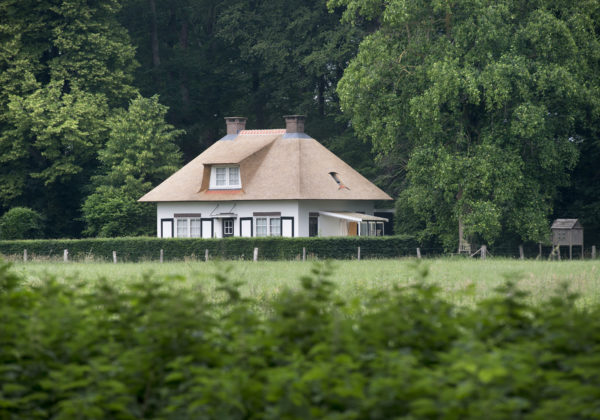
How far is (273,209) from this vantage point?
4756 centimetres

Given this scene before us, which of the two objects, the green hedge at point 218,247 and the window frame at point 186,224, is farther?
the window frame at point 186,224

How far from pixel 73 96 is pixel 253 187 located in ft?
38.3

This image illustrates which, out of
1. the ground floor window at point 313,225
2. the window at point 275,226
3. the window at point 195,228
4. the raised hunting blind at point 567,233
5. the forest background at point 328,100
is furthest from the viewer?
the window at point 195,228

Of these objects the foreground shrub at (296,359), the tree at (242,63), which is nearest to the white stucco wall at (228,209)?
the tree at (242,63)

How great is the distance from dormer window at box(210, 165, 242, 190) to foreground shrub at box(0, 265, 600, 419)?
4194 cm

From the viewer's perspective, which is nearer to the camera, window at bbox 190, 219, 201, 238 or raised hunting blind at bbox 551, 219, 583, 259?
raised hunting blind at bbox 551, 219, 583, 259

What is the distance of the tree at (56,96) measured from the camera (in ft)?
161

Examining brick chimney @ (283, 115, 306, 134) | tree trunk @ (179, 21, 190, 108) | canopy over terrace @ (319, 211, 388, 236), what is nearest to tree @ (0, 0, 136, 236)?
tree trunk @ (179, 21, 190, 108)

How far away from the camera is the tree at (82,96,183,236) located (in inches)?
1852

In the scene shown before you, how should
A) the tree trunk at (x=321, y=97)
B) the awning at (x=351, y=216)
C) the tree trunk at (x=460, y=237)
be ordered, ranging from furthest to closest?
the tree trunk at (x=321, y=97), the awning at (x=351, y=216), the tree trunk at (x=460, y=237)

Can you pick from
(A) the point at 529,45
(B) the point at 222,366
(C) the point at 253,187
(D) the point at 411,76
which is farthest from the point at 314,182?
(B) the point at 222,366

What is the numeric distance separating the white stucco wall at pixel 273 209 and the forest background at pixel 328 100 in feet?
6.14

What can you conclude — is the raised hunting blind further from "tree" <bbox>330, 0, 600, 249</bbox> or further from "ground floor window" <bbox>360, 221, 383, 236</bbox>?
"ground floor window" <bbox>360, 221, 383, 236</bbox>

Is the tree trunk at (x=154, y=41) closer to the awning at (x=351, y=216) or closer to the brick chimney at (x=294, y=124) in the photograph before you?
the brick chimney at (x=294, y=124)
